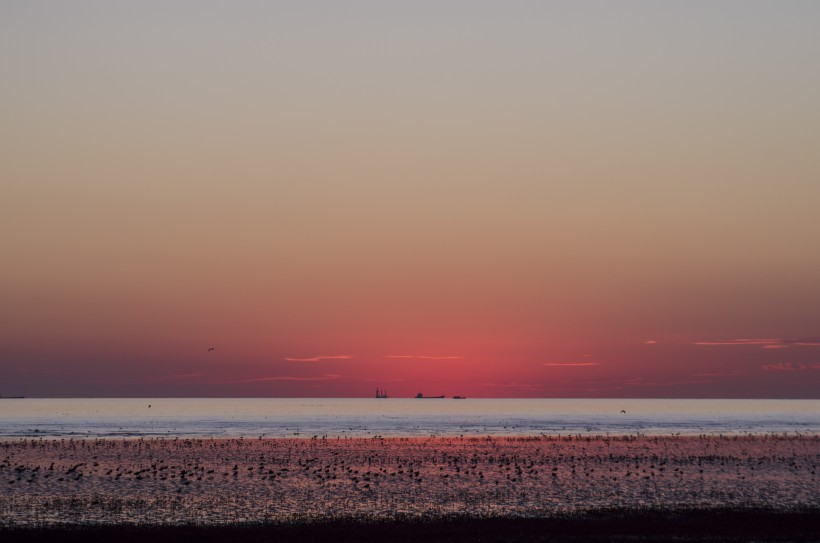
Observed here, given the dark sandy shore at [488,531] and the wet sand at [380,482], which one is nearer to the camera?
the dark sandy shore at [488,531]

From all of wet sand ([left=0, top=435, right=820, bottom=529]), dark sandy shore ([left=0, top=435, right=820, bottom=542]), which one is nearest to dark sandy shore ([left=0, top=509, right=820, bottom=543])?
dark sandy shore ([left=0, top=435, right=820, bottom=542])

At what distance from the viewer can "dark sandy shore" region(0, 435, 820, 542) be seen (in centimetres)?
3909

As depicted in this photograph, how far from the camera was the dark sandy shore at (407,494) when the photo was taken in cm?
3909

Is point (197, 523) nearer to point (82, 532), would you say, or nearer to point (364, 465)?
point (82, 532)

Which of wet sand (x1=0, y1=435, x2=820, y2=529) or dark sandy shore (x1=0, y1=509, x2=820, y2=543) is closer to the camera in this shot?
Result: dark sandy shore (x1=0, y1=509, x2=820, y2=543)

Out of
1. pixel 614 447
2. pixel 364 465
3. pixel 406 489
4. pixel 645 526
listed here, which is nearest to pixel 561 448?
pixel 614 447

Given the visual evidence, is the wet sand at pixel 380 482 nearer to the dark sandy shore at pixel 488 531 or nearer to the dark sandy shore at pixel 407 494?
the dark sandy shore at pixel 407 494

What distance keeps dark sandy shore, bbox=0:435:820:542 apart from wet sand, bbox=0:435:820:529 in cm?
15

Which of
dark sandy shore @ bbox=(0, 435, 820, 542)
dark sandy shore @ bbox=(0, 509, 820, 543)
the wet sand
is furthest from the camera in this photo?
the wet sand

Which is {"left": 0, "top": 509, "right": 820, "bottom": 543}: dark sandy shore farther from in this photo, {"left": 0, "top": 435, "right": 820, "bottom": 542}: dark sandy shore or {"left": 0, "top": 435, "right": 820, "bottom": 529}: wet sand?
{"left": 0, "top": 435, "right": 820, "bottom": 529}: wet sand

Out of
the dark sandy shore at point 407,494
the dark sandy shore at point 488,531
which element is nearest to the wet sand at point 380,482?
the dark sandy shore at point 407,494

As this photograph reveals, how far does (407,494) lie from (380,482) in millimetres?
6605

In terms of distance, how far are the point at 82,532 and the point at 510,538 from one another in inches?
756

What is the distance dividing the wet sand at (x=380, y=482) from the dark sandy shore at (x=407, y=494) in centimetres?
15
